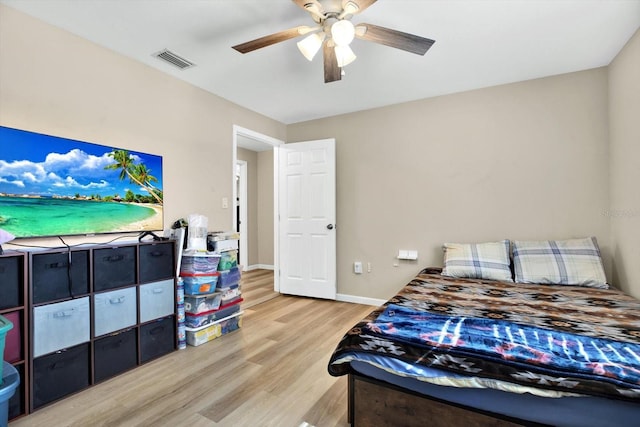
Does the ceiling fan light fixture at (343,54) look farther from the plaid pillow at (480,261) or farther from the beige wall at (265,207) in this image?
the beige wall at (265,207)

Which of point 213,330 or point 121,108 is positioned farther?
point 213,330

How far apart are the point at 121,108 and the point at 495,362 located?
3.03m

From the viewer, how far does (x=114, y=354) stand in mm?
2162

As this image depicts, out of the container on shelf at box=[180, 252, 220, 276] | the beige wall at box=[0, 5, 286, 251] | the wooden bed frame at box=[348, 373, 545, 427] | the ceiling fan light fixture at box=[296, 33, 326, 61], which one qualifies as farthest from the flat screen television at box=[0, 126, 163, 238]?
the wooden bed frame at box=[348, 373, 545, 427]

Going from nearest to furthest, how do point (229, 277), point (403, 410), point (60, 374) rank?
point (403, 410)
point (60, 374)
point (229, 277)

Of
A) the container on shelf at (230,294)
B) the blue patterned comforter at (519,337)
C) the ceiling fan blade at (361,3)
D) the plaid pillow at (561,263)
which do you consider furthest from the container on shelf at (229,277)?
the plaid pillow at (561,263)

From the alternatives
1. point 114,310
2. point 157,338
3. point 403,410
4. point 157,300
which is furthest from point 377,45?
point 157,338

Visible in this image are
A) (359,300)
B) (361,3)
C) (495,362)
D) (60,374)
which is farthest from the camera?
(359,300)

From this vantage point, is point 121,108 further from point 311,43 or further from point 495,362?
point 495,362

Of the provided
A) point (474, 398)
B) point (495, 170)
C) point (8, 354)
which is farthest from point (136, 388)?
point (495, 170)

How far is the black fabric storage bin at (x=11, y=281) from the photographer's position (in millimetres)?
1699

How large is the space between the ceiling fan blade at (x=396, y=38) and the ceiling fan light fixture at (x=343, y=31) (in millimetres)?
73

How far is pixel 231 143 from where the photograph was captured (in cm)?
349

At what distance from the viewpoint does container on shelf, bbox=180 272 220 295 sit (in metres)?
2.66
